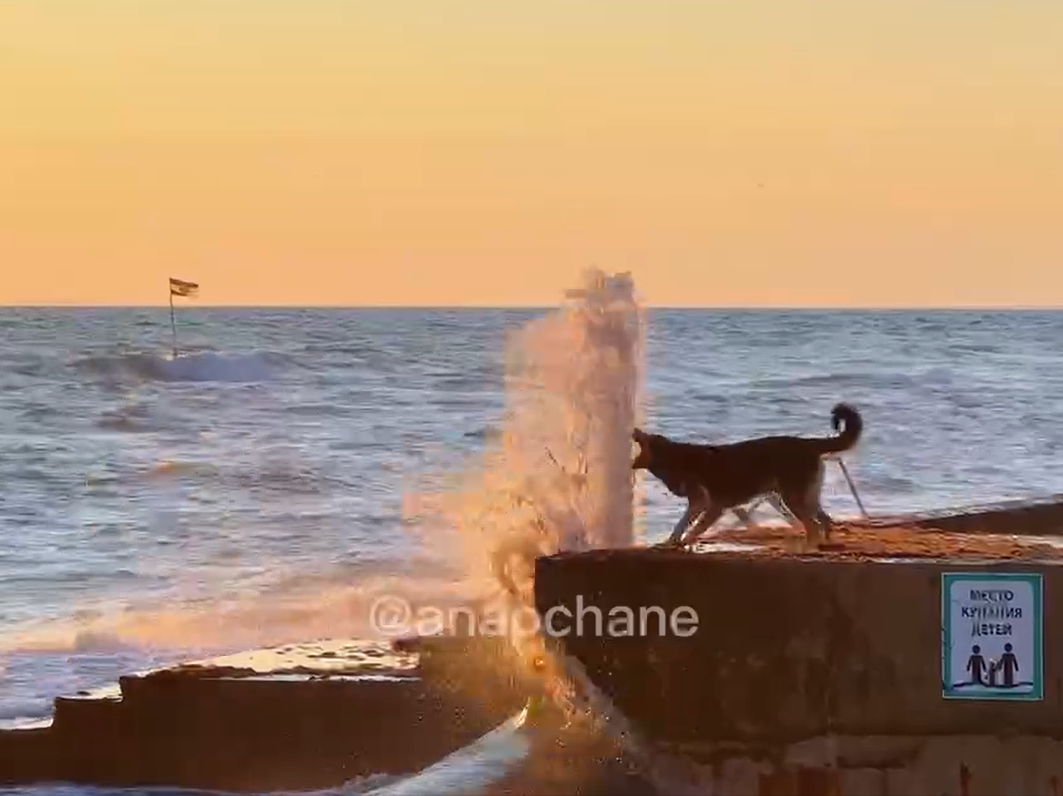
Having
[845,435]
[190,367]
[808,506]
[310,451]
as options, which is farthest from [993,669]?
[190,367]

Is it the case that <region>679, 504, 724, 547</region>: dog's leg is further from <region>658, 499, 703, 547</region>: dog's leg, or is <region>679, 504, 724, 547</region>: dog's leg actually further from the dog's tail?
the dog's tail

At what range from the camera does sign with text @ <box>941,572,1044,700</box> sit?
786cm

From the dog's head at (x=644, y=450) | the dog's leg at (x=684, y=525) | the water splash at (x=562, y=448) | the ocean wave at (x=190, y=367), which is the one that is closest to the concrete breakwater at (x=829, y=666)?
the dog's leg at (x=684, y=525)

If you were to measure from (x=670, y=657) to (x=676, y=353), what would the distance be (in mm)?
58043

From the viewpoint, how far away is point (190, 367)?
64000 mm

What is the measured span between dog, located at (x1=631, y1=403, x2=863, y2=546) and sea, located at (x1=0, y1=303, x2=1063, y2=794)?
1.44 metres

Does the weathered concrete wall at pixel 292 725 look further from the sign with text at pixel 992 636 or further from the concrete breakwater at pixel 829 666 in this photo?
the sign with text at pixel 992 636

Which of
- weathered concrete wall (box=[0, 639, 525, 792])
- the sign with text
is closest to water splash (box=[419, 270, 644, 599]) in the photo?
weathered concrete wall (box=[0, 639, 525, 792])

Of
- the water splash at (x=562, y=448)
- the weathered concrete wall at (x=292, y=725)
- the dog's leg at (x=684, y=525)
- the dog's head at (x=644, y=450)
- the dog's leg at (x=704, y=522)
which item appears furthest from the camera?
the weathered concrete wall at (x=292, y=725)

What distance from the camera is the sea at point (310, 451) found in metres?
17.6

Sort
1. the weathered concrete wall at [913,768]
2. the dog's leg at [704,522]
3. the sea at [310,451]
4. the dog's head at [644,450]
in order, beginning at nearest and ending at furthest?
the weathered concrete wall at [913,768], the dog's leg at [704,522], the dog's head at [644,450], the sea at [310,451]

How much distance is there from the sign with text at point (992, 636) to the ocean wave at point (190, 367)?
2121 inches

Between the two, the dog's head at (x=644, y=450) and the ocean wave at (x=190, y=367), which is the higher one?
the dog's head at (x=644, y=450)

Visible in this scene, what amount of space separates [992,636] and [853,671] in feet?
1.81
